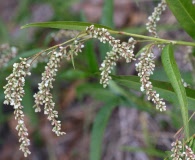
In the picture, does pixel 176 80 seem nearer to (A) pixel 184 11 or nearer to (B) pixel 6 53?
(A) pixel 184 11

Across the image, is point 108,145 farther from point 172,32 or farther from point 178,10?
point 178,10

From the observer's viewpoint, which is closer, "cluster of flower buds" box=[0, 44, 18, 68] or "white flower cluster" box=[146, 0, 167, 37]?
"white flower cluster" box=[146, 0, 167, 37]

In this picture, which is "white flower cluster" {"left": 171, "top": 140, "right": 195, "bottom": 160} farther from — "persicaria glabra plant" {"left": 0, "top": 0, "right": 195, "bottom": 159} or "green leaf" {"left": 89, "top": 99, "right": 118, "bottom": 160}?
"green leaf" {"left": 89, "top": 99, "right": 118, "bottom": 160}

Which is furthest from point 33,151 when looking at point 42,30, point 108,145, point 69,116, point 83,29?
point 83,29

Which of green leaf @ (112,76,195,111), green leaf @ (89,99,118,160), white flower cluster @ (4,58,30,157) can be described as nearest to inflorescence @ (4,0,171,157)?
white flower cluster @ (4,58,30,157)

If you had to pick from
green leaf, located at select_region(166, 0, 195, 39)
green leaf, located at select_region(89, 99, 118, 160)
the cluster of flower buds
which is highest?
the cluster of flower buds

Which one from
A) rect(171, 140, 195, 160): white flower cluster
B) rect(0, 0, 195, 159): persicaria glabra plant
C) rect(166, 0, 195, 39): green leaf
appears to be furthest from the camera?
rect(166, 0, 195, 39): green leaf
